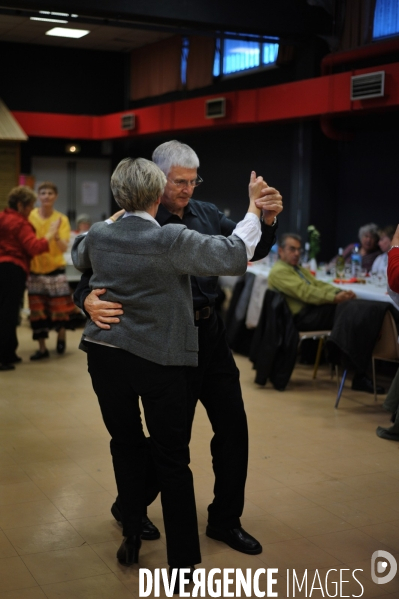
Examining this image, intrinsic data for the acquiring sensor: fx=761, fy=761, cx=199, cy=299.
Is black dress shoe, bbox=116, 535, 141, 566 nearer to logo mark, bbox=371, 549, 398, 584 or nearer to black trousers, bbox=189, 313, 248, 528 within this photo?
black trousers, bbox=189, 313, 248, 528

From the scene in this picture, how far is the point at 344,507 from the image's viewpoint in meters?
3.46

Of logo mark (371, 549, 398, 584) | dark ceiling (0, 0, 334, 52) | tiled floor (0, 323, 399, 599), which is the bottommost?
tiled floor (0, 323, 399, 599)

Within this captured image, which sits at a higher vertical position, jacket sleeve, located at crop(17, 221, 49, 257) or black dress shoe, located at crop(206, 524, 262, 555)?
jacket sleeve, located at crop(17, 221, 49, 257)

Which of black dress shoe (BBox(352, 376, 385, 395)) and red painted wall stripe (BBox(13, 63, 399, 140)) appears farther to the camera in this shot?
red painted wall stripe (BBox(13, 63, 399, 140))

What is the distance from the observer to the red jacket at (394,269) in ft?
10.4

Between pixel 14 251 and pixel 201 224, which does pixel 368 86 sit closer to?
pixel 14 251

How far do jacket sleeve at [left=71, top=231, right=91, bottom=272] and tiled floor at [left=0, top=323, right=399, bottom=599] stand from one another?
1.12 meters

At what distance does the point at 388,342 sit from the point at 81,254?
2.95 m

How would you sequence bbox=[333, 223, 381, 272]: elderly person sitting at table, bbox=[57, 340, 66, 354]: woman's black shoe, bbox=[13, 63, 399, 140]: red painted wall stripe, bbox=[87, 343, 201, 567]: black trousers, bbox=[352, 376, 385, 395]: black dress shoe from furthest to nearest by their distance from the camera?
1. bbox=[13, 63, 399, 140]: red painted wall stripe
2. bbox=[333, 223, 381, 272]: elderly person sitting at table
3. bbox=[57, 340, 66, 354]: woman's black shoe
4. bbox=[352, 376, 385, 395]: black dress shoe
5. bbox=[87, 343, 201, 567]: black trousers

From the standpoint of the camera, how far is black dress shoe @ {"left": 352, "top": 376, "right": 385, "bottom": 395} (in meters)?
5.74

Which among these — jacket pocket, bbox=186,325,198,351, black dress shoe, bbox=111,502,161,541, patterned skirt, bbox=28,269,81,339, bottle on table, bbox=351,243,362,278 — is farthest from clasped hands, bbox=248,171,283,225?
bottle on table, bbox=351,243,362,278

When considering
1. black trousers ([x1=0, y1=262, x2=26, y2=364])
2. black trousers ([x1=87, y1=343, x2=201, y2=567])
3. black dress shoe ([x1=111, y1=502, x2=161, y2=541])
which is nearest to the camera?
black trousers ([x1=87, y1=343, x2=201, y2=567])

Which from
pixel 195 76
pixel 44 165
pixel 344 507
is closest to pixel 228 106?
pixel 195 76

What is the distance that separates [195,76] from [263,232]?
9506 mm
